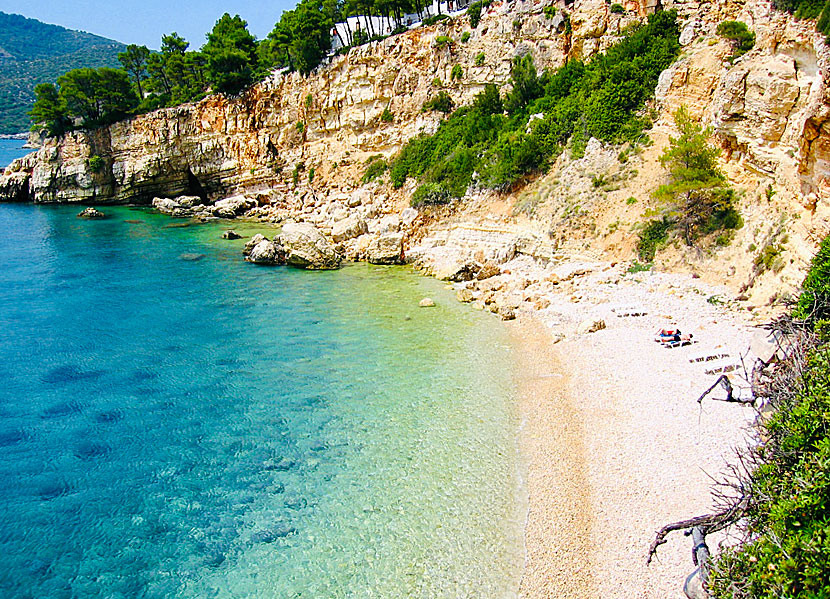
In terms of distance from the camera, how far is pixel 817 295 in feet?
31.3

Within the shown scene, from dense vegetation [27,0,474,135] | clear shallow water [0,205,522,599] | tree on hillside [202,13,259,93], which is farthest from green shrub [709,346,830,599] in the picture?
tree on hillside [202,13,259,93]

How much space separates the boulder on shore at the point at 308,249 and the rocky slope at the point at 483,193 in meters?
2.08

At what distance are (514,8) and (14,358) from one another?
38339 millimetres

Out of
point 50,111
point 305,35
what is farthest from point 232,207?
point 50,111

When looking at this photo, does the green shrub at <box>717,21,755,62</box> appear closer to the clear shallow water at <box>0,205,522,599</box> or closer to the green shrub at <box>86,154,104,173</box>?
the clear shallow water at <box>0,205,522,599</box>

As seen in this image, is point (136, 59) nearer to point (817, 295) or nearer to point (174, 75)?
point (174, 75)

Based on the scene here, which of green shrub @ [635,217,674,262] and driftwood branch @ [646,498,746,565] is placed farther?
green shrub @ [635,217,674,262]

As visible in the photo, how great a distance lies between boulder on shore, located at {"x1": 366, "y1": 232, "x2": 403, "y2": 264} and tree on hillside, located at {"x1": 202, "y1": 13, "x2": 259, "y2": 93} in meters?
29.1

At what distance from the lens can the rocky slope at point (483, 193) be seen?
57.4ft

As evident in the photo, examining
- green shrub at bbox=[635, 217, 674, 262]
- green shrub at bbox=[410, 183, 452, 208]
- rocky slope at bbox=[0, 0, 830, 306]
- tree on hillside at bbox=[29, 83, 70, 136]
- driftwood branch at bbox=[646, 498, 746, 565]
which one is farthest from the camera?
tree on hillside at bbox=[29, 83, 70, 136]

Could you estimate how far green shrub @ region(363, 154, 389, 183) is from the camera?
40.1 metres

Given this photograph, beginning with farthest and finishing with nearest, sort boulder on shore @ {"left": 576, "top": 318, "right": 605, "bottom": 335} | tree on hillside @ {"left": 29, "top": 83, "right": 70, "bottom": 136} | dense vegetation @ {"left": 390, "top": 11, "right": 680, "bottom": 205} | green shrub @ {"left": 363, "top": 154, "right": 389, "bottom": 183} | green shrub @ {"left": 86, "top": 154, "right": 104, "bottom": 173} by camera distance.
A: tree on hillside @ {"left": 29, "top": 83, "right": 70, "bottom": 136}, green shrub @ {"left": 86, "top": 154, "right": 104, "bottom": 173}, green shrub @ {"left": 363, "top": 154, "right": 389, "bottom": 183}, dense vegetation @ {"left": 390, "top": 11, "right": 680, "bottom": 205}, boulder on shore @ {"left": 576, "top": 318, "right": 605, "bottom": 335}

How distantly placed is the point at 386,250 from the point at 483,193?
24.1 feet

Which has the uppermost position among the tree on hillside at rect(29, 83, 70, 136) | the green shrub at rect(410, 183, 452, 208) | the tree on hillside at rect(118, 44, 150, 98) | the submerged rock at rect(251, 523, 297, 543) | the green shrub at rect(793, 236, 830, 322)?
the tree on hillside at rect(118, 44, 150, 98)
